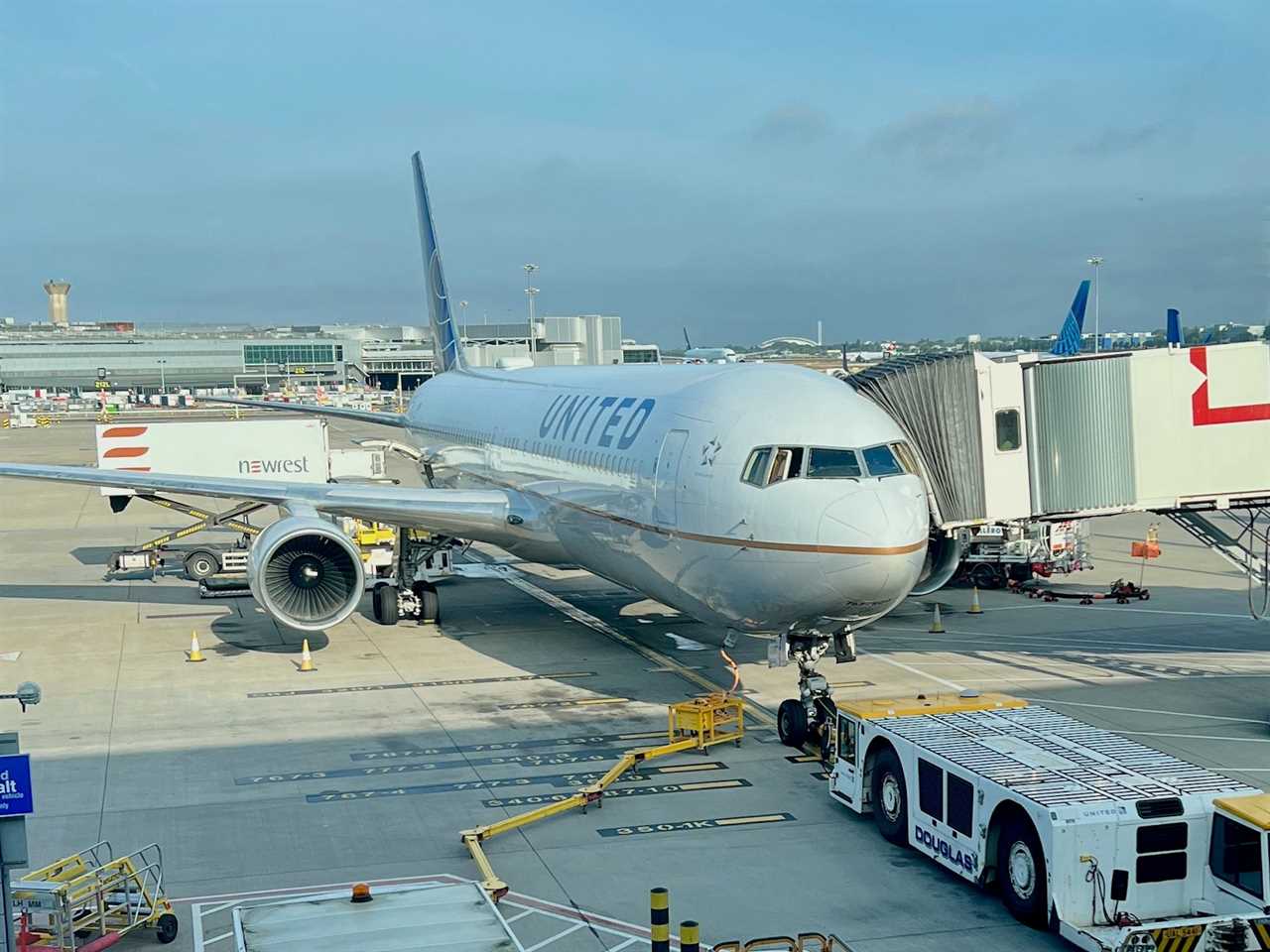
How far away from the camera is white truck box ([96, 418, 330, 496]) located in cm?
3556

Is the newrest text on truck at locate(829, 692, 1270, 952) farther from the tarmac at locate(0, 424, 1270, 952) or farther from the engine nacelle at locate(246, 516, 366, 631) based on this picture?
the engine nacelle at locate(246, 516, 366, 631)

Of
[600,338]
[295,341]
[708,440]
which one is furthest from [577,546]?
[295,341]

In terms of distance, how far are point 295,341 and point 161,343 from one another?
16522 millimetres

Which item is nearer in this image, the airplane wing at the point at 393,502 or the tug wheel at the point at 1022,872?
the tug wheel at the point at 1022,872

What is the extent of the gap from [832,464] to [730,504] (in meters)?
1.30

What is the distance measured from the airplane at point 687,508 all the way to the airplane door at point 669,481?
33mm

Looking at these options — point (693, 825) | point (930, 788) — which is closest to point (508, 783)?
point (693, 825)

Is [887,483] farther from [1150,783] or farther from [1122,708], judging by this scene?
[1122,708]

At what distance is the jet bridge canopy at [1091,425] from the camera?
19.4 m

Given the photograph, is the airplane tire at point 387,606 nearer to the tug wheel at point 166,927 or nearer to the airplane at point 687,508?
the airplane at point 687,508

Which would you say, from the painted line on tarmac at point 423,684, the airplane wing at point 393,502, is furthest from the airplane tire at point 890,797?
the airplane wing at point 393,502

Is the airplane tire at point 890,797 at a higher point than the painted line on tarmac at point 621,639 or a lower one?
lower

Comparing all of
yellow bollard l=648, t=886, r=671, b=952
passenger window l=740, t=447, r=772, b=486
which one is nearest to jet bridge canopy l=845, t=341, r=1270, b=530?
passenger window l=740, t=447, r=772, b=486

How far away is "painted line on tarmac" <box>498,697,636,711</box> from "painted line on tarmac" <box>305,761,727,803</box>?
3.33 m
